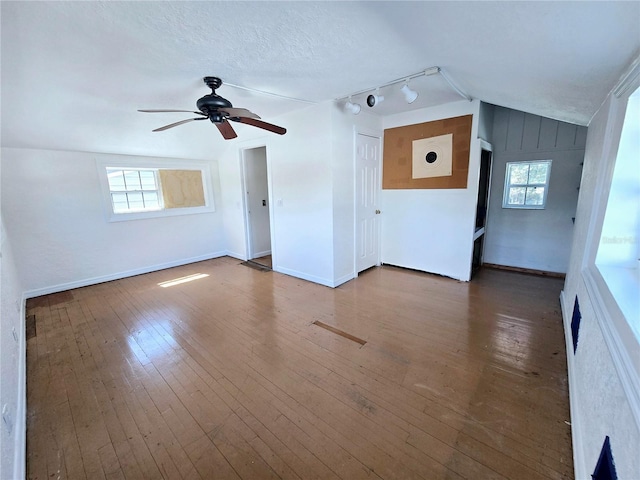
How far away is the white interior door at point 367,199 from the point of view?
3869 mm

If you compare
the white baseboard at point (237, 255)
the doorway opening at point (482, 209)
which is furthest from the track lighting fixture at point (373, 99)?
the white baseboard at point (237, 255)

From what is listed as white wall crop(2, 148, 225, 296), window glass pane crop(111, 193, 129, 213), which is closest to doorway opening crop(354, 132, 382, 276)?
white wall crop(2, 148, 225, 296)

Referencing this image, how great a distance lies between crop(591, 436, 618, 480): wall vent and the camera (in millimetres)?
931

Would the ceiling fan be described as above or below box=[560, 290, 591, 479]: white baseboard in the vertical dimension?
above

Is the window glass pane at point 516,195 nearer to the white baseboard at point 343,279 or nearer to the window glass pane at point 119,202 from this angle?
the white baseboard at point 343,279

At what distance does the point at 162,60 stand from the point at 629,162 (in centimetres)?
312

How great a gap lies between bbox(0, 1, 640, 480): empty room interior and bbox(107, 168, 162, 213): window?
3 centimetres

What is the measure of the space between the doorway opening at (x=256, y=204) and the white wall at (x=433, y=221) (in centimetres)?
221

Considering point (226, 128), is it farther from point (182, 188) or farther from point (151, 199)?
point (151, 199)

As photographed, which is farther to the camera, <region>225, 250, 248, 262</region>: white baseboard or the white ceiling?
<region>225, 250, 248, 262</region>: white baseboard

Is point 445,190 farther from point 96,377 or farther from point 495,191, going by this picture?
point 96,377

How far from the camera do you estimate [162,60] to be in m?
2.01

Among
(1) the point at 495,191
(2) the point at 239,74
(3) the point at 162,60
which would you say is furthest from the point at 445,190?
(3) the point at 162,60

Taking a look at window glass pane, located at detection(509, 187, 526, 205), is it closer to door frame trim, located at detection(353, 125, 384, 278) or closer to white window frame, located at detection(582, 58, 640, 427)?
door frame trim, located at detection(353, 125, 384, 278)
